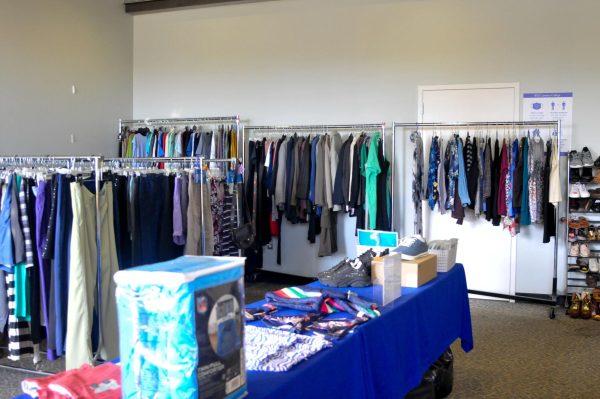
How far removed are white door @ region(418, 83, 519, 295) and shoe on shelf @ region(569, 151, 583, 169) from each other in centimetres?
75

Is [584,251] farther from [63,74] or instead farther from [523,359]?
[63,74]

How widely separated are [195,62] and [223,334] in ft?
22.2

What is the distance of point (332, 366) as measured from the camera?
1.93 m

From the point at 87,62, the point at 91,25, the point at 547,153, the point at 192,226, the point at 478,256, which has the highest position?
the point at 91,25

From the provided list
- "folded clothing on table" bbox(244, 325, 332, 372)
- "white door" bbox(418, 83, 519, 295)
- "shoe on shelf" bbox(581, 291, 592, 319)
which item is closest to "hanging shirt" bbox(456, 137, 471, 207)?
"white door" bbox(418, 83, 519, 295)

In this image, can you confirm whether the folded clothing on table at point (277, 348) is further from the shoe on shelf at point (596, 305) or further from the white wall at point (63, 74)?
the white wall at point (63, 74)

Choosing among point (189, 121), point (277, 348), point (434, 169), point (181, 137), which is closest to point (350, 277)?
point (277, 348)

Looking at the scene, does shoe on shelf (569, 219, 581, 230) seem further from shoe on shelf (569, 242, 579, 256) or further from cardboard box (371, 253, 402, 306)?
cardboard box (371, 253, 402, 306)

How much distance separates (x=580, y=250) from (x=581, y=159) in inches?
36.7

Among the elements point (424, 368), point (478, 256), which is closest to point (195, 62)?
point (478, 256)

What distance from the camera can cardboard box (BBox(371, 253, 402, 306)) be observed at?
2580 mm

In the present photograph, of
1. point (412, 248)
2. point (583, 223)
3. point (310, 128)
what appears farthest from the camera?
point (310, 128)

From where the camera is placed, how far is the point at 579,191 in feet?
18.7

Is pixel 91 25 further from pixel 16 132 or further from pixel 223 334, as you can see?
pixel 223 334
